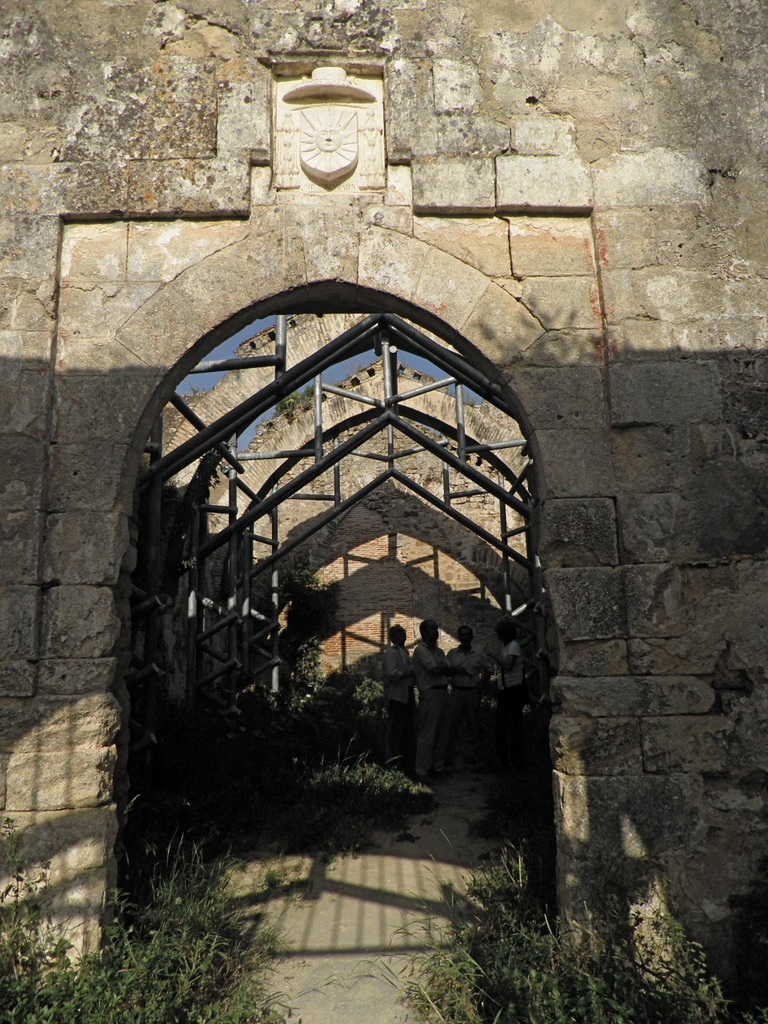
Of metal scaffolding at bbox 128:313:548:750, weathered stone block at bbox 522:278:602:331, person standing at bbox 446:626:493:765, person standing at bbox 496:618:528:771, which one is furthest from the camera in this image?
person standing at bbox 446:626:493:765

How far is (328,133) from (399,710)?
543cm

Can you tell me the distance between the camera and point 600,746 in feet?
10.8

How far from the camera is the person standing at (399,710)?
7582 mm

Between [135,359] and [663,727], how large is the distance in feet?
9.55

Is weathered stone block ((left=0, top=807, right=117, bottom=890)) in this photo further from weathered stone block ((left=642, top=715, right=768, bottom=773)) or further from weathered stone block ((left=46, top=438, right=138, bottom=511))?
weathered stone block ((left=642, top=715, right=768, bottom=773))

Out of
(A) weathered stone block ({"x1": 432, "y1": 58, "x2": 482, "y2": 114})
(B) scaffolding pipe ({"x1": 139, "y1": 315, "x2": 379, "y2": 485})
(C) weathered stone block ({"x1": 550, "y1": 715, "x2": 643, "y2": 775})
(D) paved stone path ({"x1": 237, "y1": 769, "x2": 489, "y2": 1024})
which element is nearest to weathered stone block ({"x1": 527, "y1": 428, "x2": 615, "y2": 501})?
(C) weathered stone block ({"x1": 550, "y1": 715, "x2": 643, "y2": 775})

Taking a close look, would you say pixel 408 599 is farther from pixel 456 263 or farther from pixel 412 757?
pixel 456 263

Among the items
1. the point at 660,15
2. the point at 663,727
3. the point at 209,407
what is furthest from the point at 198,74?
the point at 209,407

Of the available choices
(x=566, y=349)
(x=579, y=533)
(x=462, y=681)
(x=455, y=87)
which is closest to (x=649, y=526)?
(x=579, y=533)

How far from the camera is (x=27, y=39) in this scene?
3889 mm

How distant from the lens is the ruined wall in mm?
3281

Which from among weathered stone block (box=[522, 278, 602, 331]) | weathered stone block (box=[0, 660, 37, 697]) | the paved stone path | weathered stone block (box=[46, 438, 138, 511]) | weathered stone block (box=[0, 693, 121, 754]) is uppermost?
weathered stone block (box=[522, 278, 602, 331])

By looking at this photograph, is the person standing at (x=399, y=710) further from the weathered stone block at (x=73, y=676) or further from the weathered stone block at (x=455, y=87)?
the weathered stone block at (x=455, y=87)

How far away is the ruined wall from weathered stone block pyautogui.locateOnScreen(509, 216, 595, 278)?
16mm
